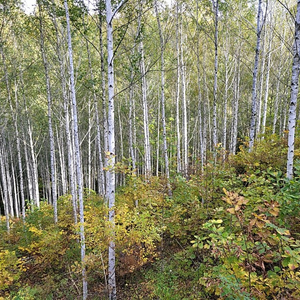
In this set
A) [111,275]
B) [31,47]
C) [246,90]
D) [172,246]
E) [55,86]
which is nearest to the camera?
[111,275]

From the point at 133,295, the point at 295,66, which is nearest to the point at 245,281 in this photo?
the point at 133,295

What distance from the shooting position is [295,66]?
368 centimetres

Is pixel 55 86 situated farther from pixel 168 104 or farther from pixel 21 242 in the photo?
pixel 168 104

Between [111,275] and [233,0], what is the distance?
11642 mm

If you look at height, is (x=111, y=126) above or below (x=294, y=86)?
below

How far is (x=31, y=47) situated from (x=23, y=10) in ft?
9.30

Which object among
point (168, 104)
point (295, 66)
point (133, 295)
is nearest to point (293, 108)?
point (295, 66)

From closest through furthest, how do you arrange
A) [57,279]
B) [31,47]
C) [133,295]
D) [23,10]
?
[133,295] < [57,279] < [23,10] < [31,47]

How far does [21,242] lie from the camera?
7.21 m

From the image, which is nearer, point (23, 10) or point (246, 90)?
point (23, 10)

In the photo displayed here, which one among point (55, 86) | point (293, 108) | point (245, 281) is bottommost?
point (245, 281)

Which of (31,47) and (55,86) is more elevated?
(31,47)

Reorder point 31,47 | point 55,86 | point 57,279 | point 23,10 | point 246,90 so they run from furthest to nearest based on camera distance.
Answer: point 246,90
point 55,86
point 31,47
point 23,10
point 57,279

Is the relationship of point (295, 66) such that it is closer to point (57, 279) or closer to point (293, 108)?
point (293, 108)
